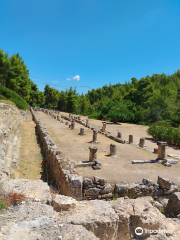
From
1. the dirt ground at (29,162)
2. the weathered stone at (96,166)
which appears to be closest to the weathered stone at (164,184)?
the weathered stone at (96,166)

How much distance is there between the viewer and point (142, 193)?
11.6 m

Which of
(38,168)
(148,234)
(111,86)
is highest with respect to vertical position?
(111,86)

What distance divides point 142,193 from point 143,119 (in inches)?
1959

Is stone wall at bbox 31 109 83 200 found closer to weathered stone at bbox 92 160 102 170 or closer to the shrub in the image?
weathered stone at bbox 92 160 102 170

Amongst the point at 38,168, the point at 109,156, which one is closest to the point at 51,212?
the point at 38,168

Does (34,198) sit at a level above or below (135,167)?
above

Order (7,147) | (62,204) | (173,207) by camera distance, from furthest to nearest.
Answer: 1. (7,147)
2. (173,207)
3. (62,204)

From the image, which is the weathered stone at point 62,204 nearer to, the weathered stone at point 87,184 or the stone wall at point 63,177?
the stone wall at point 63,177

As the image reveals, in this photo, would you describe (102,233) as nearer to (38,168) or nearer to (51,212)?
(51,212)

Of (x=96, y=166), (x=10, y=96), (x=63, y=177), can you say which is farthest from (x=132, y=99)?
(x=63, y=177)

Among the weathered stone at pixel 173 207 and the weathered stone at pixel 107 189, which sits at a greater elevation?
A: the weathered stone at pixel 173 207

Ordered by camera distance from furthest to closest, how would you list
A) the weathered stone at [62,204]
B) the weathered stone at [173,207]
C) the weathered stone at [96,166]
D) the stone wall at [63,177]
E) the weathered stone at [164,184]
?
1. the weathered stone at [96,166]
2. the weathered stone at [164,184]
3. the stone wall at [63,177]
4. the weathered stone at [173,207]
5. the weathered stone at [62,204]

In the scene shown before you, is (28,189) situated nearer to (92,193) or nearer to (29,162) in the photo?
(92,193)

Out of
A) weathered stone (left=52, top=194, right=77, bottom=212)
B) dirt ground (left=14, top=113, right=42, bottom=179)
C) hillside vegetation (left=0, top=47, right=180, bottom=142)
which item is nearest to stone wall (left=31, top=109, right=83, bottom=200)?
dirt ground (left=14, top=113, right=42, bottom=179)
